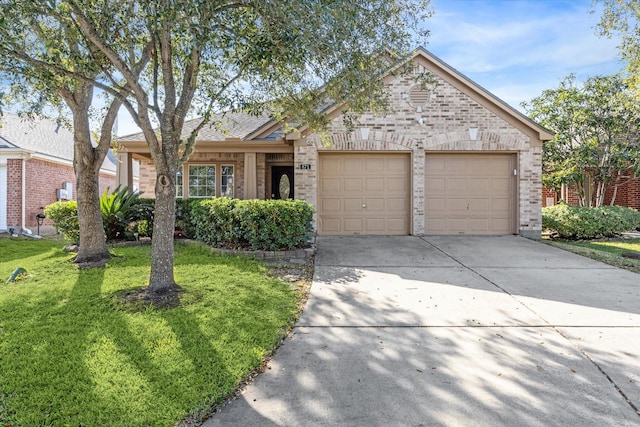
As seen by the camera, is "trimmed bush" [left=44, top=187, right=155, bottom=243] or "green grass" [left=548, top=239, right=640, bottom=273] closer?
"green grass" [left=548, top=239, right=640, bottom=273]

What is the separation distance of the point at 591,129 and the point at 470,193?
5423 mm

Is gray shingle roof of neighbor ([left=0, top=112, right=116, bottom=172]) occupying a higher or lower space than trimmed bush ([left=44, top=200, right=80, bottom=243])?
higher

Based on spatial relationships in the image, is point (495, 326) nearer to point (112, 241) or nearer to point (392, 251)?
point (392, 251)

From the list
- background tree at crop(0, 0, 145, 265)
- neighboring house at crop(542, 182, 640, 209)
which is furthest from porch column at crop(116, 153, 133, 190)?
neighboring house at crop(542, 182, 640, 209)

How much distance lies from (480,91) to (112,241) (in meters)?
11.0

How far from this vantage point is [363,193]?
11.4 m

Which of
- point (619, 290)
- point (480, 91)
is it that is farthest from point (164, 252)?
point (480, 91)

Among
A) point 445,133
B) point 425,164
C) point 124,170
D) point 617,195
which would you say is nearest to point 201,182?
point 124,170

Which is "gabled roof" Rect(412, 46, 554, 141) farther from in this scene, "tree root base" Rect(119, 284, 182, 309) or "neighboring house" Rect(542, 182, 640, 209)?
"tree root base" Rect(119, 284, 182, 309)

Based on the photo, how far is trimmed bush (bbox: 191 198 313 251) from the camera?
7727mm

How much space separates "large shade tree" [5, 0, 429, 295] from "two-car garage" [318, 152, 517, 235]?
179 inches

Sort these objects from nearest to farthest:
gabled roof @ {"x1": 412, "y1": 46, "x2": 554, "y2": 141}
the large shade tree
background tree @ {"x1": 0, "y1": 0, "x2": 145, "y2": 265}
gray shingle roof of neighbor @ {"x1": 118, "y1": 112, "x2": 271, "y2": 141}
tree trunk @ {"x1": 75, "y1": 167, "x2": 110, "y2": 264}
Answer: the large shade tree < background tree @ {"x1": 0, "y1": 0, "x2": 145, "y2": 265} < tree trunk @ {"x1": 75, "y1": 167, "x2": 110, "y2": 264} < gabled roof @ {"x1": 412, "y1": 46, "x2": 554, "y2": 141} < gray shingle roof of neighbor @ {"x1": 118, "y1": 112, "x2": 271, "y2": 141}

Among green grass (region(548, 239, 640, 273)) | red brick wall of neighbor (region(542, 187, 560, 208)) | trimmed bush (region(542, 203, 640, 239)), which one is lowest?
green grass (region(548, 239, 640, 273))

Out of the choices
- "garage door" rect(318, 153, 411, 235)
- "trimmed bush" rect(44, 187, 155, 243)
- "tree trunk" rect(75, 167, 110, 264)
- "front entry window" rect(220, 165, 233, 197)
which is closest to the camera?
"tree trunk" rect(75, 167, 110, 264)
